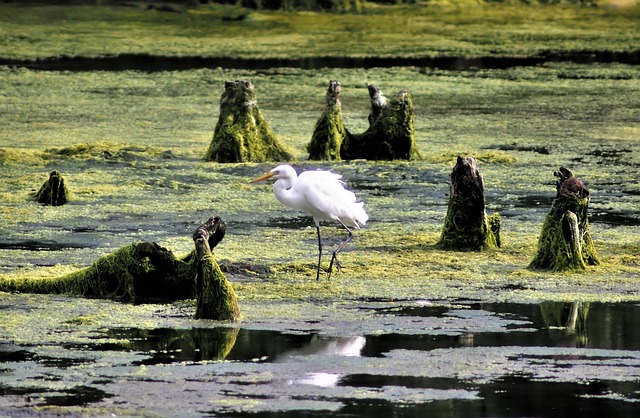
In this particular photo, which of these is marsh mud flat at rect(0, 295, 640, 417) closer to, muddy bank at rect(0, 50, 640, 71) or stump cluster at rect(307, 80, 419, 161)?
stump cluster at rect(307, 80, 419, 161)

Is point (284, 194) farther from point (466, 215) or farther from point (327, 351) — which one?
point (327, 351)

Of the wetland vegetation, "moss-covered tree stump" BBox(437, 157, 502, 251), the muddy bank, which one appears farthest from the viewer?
the muddy bank

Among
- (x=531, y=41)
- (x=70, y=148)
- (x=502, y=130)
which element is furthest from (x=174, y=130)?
(x=531, y=41)

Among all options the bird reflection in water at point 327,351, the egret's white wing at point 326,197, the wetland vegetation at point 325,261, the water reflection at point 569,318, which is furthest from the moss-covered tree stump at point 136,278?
the water reflection at point 569,318

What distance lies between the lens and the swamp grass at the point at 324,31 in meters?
30.3

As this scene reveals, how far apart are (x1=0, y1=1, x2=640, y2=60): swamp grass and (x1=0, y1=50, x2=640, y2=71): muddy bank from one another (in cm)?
30

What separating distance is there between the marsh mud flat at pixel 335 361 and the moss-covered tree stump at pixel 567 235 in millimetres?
1064

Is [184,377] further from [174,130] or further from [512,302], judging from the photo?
[174,130]

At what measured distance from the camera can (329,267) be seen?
419 inches

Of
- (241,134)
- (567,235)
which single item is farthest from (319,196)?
(241,134)

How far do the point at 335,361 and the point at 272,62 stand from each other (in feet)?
68.2

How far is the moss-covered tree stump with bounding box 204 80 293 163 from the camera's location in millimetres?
16500

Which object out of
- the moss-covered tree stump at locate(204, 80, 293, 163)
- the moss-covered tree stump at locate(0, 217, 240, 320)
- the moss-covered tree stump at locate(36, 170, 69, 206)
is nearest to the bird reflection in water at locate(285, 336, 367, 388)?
the moss-covered tree stump at locate(0, 217, 240, 320)

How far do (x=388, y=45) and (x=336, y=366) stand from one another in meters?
23.9
